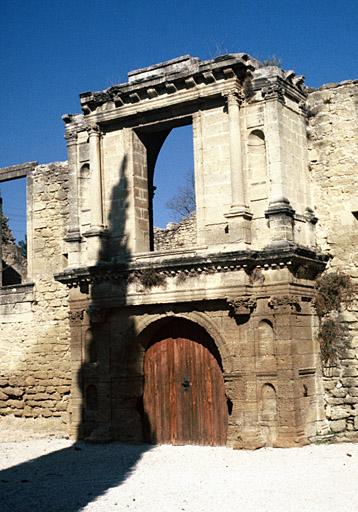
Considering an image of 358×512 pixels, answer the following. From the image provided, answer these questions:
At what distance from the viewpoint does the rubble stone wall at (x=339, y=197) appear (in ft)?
45.2

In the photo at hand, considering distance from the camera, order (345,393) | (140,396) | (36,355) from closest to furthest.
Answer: (345,393)
(140,396)
(36,355)

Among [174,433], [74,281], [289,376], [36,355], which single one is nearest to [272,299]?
[289,376]

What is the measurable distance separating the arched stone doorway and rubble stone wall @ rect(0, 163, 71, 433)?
289 centimetres

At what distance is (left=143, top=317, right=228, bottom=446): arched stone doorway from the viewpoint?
45.6ft

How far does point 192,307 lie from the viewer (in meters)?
13.9

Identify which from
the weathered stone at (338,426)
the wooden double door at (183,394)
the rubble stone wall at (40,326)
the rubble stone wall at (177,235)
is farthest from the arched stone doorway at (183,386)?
the rubble stone wall at (177,235)

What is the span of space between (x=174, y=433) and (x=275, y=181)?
189 inches

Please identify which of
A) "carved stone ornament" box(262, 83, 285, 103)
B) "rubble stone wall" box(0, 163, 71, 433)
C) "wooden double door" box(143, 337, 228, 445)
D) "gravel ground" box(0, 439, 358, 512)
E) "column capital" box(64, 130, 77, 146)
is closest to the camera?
"gravel ground" box(0, 439, 358, 512)

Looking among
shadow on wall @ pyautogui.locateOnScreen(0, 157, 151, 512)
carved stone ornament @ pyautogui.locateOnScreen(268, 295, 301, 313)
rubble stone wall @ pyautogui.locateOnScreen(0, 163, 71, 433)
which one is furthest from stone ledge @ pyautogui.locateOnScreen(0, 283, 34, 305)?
carved stone ornament @ pyautogui.locateOnScreen(268, 295, 301, 313)

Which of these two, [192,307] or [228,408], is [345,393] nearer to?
[228,408]

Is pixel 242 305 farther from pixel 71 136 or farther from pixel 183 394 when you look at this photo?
pixel 71 136

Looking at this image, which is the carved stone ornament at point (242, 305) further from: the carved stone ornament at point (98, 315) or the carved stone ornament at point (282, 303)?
the carved stone ornament at point (98, 315)

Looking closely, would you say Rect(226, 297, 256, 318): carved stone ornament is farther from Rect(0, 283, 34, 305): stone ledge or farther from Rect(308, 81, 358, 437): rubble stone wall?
Rect(0, 283, 34, 305): stone ledge

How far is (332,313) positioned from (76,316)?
4.82 meters
